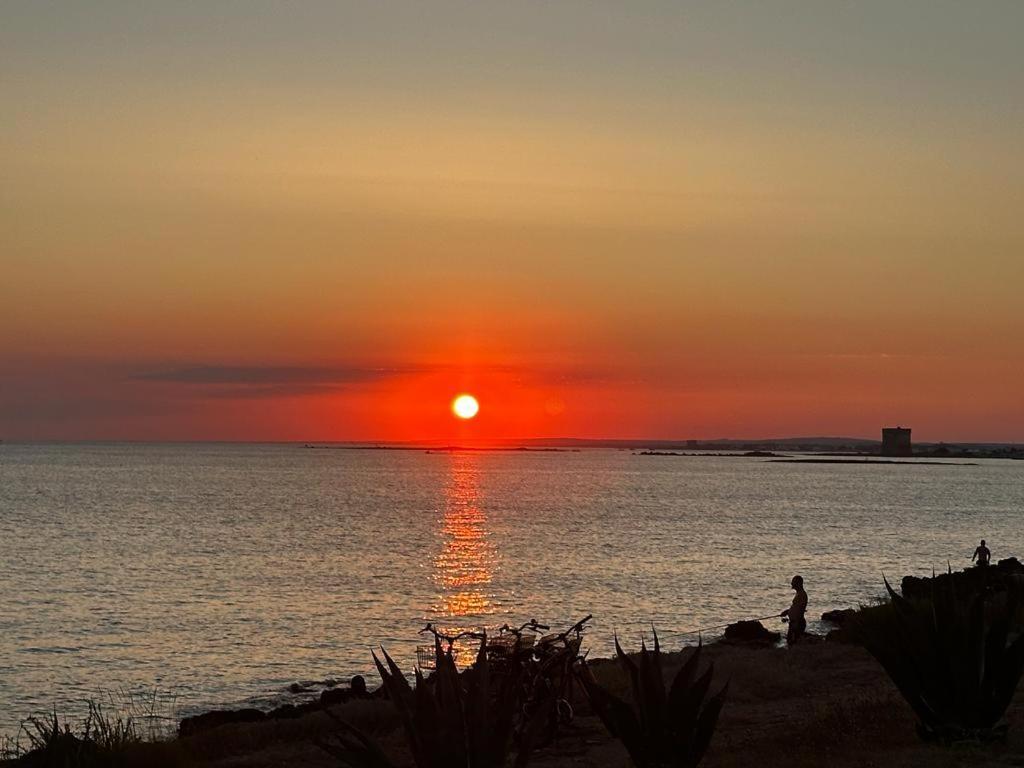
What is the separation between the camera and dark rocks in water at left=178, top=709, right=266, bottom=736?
18.0 m

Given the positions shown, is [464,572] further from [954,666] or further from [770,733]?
[954,666]

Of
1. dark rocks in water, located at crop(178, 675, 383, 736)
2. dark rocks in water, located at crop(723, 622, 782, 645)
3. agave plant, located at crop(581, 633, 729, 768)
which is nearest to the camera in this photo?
agave plant, located at crop(581, 633, 729, 768)

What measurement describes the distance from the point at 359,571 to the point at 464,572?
13.7 feet

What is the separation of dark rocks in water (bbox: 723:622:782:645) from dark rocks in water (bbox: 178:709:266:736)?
11349mm

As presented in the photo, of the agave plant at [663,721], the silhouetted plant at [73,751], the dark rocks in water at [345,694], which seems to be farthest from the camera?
the dark rocks in water at [345,694]

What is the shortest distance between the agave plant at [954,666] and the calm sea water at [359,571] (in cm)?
1537

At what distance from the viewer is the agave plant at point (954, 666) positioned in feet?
36.0

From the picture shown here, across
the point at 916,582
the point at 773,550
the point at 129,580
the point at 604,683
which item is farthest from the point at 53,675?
the point at 773,550

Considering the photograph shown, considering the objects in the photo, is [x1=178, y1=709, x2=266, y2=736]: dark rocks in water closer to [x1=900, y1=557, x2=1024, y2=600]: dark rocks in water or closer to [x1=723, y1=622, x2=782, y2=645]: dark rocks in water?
[x1=723, y1=622, x2=782, y2=645]: dark rocks in water

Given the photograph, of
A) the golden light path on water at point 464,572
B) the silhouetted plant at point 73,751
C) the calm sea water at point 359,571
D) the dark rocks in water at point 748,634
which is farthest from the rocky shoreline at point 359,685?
the golden light path on water at point 464,572

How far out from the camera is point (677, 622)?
110ft

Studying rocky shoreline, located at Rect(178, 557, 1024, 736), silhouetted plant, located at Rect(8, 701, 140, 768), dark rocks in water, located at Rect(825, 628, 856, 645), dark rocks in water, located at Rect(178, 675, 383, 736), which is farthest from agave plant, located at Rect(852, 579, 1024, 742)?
dark rocks in water, located at Rect(825, 628, 856, 645)

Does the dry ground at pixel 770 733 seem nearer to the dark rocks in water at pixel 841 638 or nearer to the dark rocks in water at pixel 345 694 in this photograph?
the dark rocks in water at pixel 841 638

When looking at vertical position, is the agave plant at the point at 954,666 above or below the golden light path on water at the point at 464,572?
above
